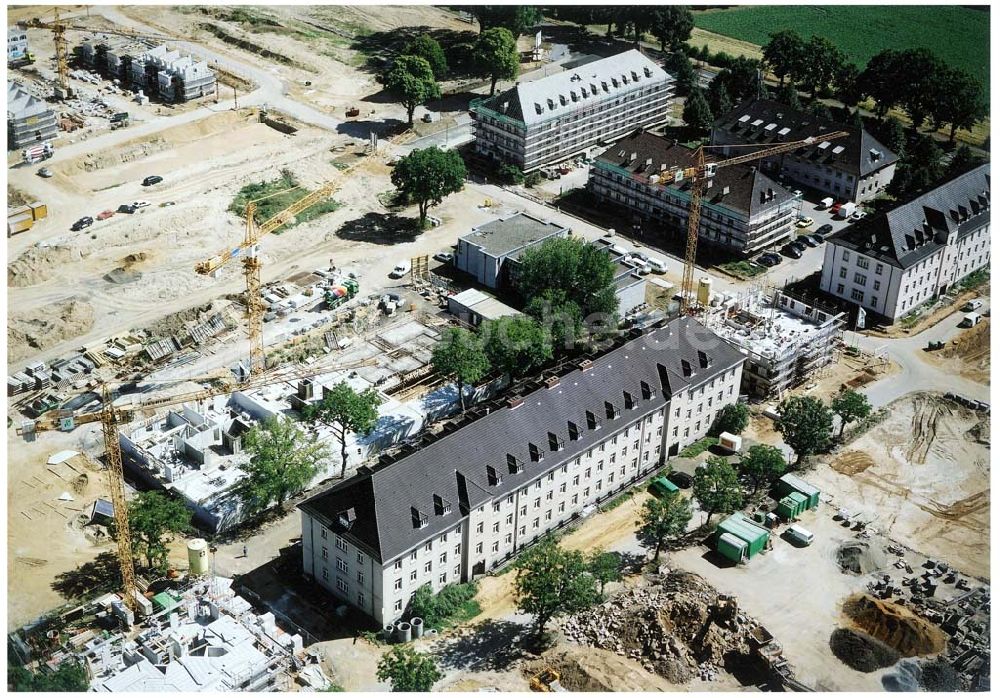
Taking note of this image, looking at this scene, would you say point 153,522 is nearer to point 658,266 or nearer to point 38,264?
point 38,264

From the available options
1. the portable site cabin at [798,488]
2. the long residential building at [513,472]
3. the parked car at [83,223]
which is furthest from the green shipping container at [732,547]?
the parked car at [83,223]

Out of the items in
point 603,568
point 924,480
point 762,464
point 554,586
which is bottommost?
point 924,480

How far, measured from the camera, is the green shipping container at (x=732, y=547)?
112 metres

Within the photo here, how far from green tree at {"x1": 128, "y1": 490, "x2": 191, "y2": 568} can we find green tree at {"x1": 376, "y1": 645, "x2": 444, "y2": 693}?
2485 cm

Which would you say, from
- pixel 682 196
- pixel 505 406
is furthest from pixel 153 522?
pixel 682 196

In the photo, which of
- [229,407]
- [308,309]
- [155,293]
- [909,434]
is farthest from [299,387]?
[909,434]

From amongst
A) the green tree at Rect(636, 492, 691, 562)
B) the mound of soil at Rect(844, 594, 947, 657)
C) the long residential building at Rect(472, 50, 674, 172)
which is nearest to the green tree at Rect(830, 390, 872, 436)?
the green tree at Rect(636, 492, 691, 562)

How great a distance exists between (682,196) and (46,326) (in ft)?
279

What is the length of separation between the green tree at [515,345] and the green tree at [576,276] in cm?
1064

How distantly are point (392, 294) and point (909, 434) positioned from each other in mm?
64314

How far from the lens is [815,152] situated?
614 feet

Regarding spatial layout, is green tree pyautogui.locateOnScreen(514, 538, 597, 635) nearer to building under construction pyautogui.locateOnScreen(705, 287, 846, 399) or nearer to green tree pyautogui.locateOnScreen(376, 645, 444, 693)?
green tree pyautogui.locateOnScreen(376, 645, 444, 693)

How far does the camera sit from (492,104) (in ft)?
Answer: 625

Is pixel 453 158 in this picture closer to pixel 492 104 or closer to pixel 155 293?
pixel 492 104
